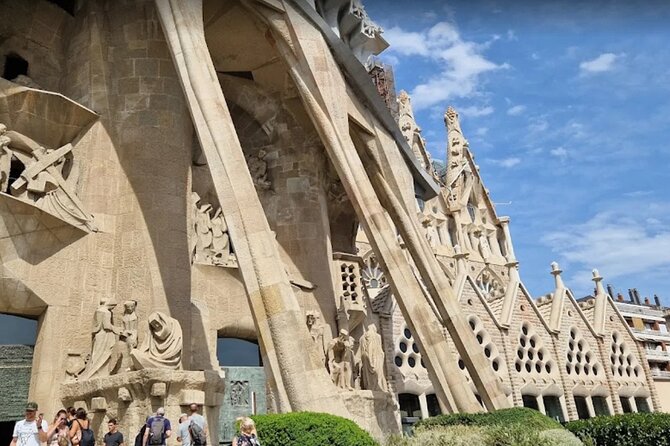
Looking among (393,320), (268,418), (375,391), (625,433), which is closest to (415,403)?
(393,320)

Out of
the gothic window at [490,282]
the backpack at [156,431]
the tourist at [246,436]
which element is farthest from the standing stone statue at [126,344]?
the gothic window at [490,282]

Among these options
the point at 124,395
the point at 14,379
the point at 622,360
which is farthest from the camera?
the point at 622,360

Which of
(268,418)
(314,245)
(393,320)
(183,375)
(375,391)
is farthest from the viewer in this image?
(393,320)

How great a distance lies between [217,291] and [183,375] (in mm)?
2955

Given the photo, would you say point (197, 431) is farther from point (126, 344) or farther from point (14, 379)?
point (14, 379)

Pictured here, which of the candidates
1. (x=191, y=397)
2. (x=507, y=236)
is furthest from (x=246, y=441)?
(x=507, y=236)

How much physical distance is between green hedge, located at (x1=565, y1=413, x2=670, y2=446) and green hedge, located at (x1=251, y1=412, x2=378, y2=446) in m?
4.24

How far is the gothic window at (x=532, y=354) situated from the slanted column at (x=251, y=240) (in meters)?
12.2

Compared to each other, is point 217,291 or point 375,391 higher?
point 217,291

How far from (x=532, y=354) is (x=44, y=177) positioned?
14689 millimetres

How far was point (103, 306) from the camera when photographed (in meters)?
8.81

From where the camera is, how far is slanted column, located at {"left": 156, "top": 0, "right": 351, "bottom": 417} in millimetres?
6891

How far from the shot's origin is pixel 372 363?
11273mm

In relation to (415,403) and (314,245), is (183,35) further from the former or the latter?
(415,403)
